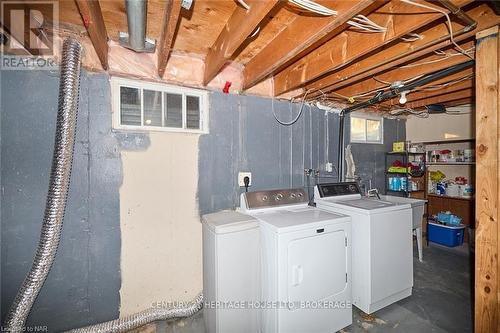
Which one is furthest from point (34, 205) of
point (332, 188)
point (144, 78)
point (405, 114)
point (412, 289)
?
point (405, 114)

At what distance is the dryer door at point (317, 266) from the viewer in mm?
1700

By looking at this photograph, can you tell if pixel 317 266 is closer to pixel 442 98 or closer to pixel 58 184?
→ pixel 58 184

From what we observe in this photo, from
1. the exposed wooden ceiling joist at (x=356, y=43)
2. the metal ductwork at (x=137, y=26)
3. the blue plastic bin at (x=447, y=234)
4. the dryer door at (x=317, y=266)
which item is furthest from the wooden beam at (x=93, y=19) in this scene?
the blue plastic bin at (x=447, y=234)

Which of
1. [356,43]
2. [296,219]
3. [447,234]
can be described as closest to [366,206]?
[296,219]

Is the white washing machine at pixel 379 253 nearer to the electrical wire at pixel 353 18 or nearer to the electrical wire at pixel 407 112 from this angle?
the electrical wire at pixel 353 18

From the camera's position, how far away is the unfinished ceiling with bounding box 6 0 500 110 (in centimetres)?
125

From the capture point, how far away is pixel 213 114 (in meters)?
2.25

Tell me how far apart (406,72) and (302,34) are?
139 centimetres

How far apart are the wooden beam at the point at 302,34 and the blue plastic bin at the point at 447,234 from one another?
3683mm

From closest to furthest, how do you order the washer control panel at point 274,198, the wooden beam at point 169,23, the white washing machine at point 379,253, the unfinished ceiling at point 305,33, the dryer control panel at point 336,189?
the wooden beam at point 169,23 → the unfinished ceiling at point 305,33 → the white washing machine at point 379,253 → the washer control panel at point 274,198 → the dryer control panel at point 336,189

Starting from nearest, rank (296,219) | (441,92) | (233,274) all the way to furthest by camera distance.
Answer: (233,274) < (296,219) < (441,92)

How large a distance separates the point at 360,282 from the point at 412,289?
0.89 m

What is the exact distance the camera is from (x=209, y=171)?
2.23 meters

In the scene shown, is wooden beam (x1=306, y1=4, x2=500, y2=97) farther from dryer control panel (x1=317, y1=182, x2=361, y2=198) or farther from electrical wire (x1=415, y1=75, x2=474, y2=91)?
dryer control panel (x1=317, y1=182, x2=361, y2=198)
